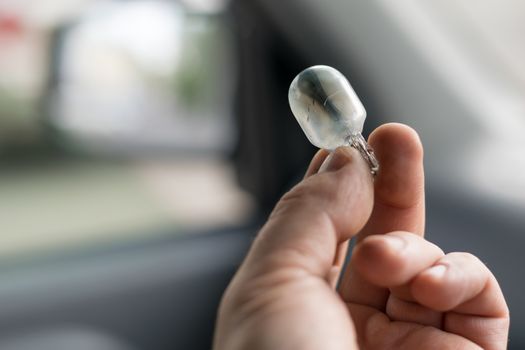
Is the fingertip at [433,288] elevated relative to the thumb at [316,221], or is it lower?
lower

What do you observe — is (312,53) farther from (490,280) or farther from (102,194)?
(490,280)

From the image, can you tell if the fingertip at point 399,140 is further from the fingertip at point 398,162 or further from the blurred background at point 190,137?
the blurred background at point 190,137

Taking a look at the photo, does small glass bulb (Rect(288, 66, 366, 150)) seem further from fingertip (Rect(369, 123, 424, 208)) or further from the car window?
the car window

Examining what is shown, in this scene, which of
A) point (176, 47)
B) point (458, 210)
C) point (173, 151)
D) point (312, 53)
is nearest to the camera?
point (458, 210)

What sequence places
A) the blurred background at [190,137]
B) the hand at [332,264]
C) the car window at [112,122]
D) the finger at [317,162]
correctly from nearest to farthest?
1. the hand at [332,264]
2. the finger at [317,162]
3. the blurred background at [190,137]
4. the car window at [112,122]

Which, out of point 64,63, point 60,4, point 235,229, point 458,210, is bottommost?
point 235,229

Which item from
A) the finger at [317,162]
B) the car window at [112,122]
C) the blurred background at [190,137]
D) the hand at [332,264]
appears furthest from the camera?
the car window at [112,122]

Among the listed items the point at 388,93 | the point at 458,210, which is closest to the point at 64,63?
the point at 388,93

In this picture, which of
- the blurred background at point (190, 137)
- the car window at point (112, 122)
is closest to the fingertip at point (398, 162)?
the blurred background at point (190, 137)
